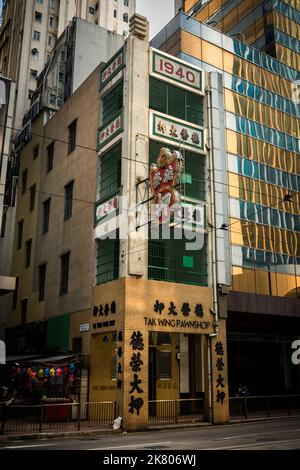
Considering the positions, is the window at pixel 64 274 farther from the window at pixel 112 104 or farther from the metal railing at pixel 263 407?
the metal railing at pixel 263 407

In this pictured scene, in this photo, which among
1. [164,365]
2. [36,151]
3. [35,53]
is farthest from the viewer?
[35,53]

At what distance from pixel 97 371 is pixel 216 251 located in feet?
29.7

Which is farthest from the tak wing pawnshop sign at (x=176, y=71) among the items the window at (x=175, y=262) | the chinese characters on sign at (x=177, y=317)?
the chinese characters on sign at (x=177, y=317)

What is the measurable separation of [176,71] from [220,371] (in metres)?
16.9

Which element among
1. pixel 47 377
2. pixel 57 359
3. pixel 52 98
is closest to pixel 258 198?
pixel 57 359

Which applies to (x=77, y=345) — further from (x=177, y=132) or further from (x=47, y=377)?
(x=177, y=132)

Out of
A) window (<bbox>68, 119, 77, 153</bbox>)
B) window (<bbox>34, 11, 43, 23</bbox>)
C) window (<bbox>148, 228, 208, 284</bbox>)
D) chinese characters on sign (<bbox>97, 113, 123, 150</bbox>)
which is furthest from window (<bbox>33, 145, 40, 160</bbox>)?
window (<bbox>34, 11, 43, 23</bbox>)

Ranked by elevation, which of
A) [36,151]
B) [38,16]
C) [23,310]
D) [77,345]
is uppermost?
[38,16]

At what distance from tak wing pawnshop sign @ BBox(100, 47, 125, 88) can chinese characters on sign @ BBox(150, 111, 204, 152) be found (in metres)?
3.56

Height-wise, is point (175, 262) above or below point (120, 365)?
above

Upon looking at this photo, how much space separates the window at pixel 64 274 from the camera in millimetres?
29703

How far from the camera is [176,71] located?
27844 mm

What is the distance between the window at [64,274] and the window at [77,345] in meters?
3.62
